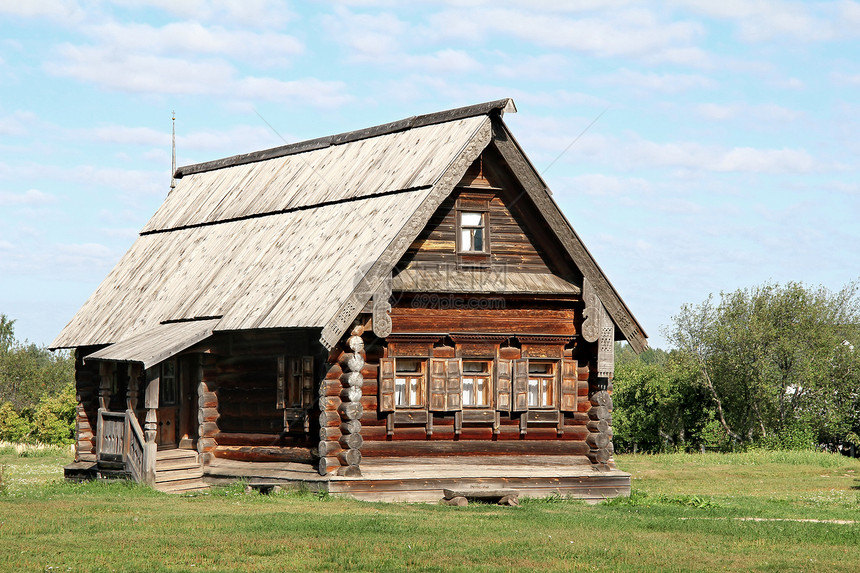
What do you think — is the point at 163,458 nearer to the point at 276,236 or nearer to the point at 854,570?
the point at 276,236

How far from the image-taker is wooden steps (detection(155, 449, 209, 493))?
2281 centimetres

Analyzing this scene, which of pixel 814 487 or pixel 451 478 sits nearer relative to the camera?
pixel 451 478

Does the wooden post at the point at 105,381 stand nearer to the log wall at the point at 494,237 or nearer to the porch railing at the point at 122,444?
the porch railing at the point at 122,444

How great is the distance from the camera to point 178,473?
2319 centimetres

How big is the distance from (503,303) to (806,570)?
10.2 m

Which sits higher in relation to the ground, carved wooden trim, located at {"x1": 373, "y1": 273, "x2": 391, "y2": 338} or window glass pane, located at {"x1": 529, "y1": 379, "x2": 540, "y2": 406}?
carved wooden trim, located at {"x1": 373, "y1": 273, "x2": 391, "y2": 338}

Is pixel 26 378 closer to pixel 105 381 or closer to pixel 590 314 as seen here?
pixel 105 381

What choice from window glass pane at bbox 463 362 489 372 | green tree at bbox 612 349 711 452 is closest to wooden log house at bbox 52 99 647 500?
window glass pane at bbox 463 362 489 372

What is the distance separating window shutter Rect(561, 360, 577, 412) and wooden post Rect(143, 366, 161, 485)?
8.73m

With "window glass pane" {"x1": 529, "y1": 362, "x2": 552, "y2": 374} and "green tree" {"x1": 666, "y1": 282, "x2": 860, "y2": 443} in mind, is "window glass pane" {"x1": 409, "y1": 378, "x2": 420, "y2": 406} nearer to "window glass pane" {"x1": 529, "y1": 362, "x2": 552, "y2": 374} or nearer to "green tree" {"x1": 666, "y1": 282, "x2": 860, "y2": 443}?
"window glass pane" {"x1": 529, "y1": 362, "x2": 552, "y2": 374}

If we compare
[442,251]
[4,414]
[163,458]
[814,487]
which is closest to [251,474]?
[163,458]

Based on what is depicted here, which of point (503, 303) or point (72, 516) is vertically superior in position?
point (503, 303)

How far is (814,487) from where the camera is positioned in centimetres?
2808

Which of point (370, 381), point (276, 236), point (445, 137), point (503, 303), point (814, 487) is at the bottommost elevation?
point (814, 487)
